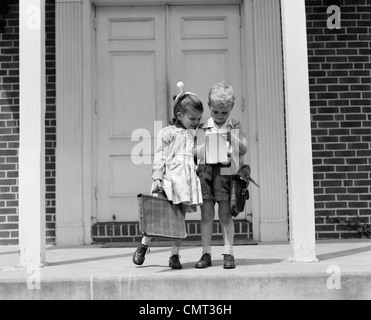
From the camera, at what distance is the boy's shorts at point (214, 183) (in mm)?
4188

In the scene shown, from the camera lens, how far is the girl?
4.13 metres

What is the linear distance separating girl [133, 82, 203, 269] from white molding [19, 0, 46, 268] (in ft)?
2.85

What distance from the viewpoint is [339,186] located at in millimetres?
6223

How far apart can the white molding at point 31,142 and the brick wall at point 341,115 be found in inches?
121

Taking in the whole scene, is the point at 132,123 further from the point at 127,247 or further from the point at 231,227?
the point at 231,227

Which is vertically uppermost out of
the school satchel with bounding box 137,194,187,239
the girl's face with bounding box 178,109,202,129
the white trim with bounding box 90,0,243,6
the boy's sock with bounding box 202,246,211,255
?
the white trim with bounding box 90,0,243,6

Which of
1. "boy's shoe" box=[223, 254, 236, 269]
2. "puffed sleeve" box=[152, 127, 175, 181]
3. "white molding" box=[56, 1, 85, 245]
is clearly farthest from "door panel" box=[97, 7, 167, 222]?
"boy's shoe" box=[223, 254, 236, 269]

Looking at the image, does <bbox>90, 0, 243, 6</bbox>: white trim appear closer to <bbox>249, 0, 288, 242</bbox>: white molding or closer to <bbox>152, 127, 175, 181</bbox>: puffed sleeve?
<bbox>249, 0, 288, 242</bbox>: white molding

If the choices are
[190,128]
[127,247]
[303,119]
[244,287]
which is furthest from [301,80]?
[127,247]

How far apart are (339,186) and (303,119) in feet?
6.47

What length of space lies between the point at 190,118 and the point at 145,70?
239cm

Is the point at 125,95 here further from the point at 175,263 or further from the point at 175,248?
the point at 175,263

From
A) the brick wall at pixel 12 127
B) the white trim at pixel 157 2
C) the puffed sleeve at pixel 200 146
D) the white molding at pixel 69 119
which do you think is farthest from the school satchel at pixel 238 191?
the white trim at pixel 157 2

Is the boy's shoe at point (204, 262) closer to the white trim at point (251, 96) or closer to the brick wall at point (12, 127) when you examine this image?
the white trim at point (251, 96)
